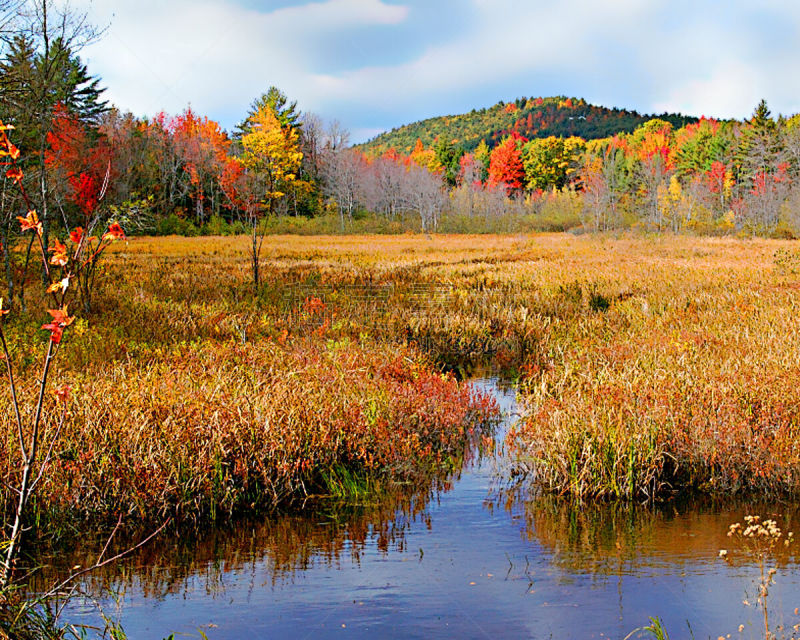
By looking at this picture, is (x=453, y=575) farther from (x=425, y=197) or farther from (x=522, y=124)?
(x=522, y=124)

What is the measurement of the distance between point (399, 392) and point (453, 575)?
3.50 metres

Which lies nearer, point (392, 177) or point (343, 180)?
point (343, 180)

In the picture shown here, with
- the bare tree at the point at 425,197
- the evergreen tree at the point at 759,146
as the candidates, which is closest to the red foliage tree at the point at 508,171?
the bare tree at the point at 425,197

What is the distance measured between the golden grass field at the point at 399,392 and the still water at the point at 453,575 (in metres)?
0.45

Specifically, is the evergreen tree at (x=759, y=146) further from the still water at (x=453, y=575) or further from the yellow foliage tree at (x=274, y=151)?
the still water at (x=453, y=575)

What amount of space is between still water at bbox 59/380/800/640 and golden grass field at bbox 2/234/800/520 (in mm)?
447

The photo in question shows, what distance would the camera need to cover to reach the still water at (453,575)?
4312 millimetres

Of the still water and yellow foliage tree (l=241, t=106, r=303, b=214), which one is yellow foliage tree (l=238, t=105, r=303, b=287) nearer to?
yellow foliage tree (l=241, t=106, r=303, b=214)

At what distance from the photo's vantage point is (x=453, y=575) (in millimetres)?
4977

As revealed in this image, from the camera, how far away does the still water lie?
431 centimetres

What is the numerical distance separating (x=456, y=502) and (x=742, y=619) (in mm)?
2652

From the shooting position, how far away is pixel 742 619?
14.0ft

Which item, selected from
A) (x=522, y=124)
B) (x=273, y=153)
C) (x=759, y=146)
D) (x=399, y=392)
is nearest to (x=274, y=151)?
(x=273, y=153)

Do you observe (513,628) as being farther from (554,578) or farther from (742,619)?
(742,619)
